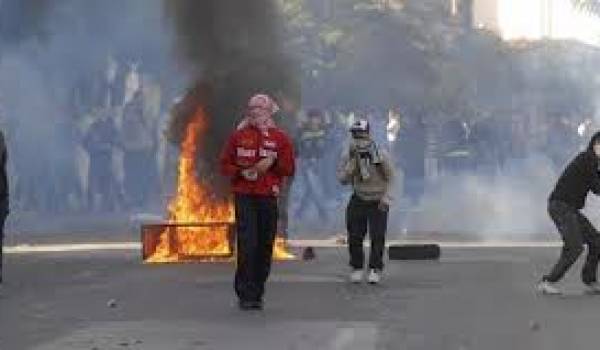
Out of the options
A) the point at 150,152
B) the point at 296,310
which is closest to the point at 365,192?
the point at 296,310

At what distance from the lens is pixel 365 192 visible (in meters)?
13.4

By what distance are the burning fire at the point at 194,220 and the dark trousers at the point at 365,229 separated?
2.26 metres

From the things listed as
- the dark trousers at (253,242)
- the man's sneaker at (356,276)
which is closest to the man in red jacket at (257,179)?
the dark trousers at (253,242)

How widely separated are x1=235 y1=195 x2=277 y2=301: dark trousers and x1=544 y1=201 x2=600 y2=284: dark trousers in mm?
2616

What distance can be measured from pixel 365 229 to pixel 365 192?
384 millimetres

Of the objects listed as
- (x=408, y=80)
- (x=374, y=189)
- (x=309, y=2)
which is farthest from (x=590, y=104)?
(x=374, y=189)

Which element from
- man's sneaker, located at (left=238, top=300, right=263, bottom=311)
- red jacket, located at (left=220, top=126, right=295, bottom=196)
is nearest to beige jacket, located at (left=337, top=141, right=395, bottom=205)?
red jacket, located at (left=220, top=126, right=295, bottom=196)

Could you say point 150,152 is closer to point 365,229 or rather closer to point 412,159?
point 412,159

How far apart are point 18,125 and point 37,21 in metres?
2.39

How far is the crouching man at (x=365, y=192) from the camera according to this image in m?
13.3

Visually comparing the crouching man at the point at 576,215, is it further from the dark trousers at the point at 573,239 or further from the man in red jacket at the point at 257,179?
the man in red jacket at the point at 257,179

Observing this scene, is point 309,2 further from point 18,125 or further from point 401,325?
point 401,325

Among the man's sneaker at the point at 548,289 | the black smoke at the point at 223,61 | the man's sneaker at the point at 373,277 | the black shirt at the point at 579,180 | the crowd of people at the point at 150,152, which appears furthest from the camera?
the crowd of people at the point at 150,152

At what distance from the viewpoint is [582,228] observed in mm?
12086
